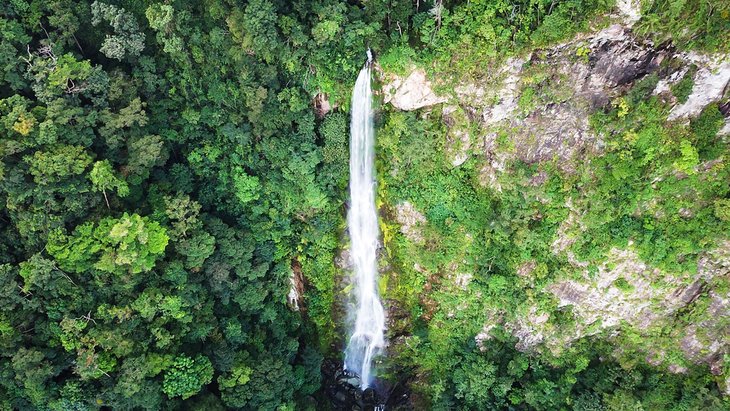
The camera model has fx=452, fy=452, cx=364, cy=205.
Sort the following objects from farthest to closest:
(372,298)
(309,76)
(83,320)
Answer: (372,298)
(309,76)
(83,320)

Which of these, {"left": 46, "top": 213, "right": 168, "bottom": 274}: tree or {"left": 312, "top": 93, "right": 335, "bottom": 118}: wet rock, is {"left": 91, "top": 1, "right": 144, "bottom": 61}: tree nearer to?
{"left": 46, "top": 213, "right": 168, "bottom": 274}: tree

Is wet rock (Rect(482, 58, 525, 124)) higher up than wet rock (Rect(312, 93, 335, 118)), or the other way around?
wet rock (Rect(312, 93, 335, 118))

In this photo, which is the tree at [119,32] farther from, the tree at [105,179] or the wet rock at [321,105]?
the wet rock at [321,105]

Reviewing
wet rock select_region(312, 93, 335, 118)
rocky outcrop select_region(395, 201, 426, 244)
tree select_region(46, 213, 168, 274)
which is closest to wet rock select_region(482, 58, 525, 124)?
rocky outcrop select_region(395, 201, 426, 244)

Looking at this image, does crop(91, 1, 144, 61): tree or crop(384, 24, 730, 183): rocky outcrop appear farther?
crop(91, 1, 144, 61): tree

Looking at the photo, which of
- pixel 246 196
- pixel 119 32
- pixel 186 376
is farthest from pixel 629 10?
pixel 186 376

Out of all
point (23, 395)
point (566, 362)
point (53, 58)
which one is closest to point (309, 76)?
point (53, 58)

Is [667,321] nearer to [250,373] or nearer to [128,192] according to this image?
[250,373]
